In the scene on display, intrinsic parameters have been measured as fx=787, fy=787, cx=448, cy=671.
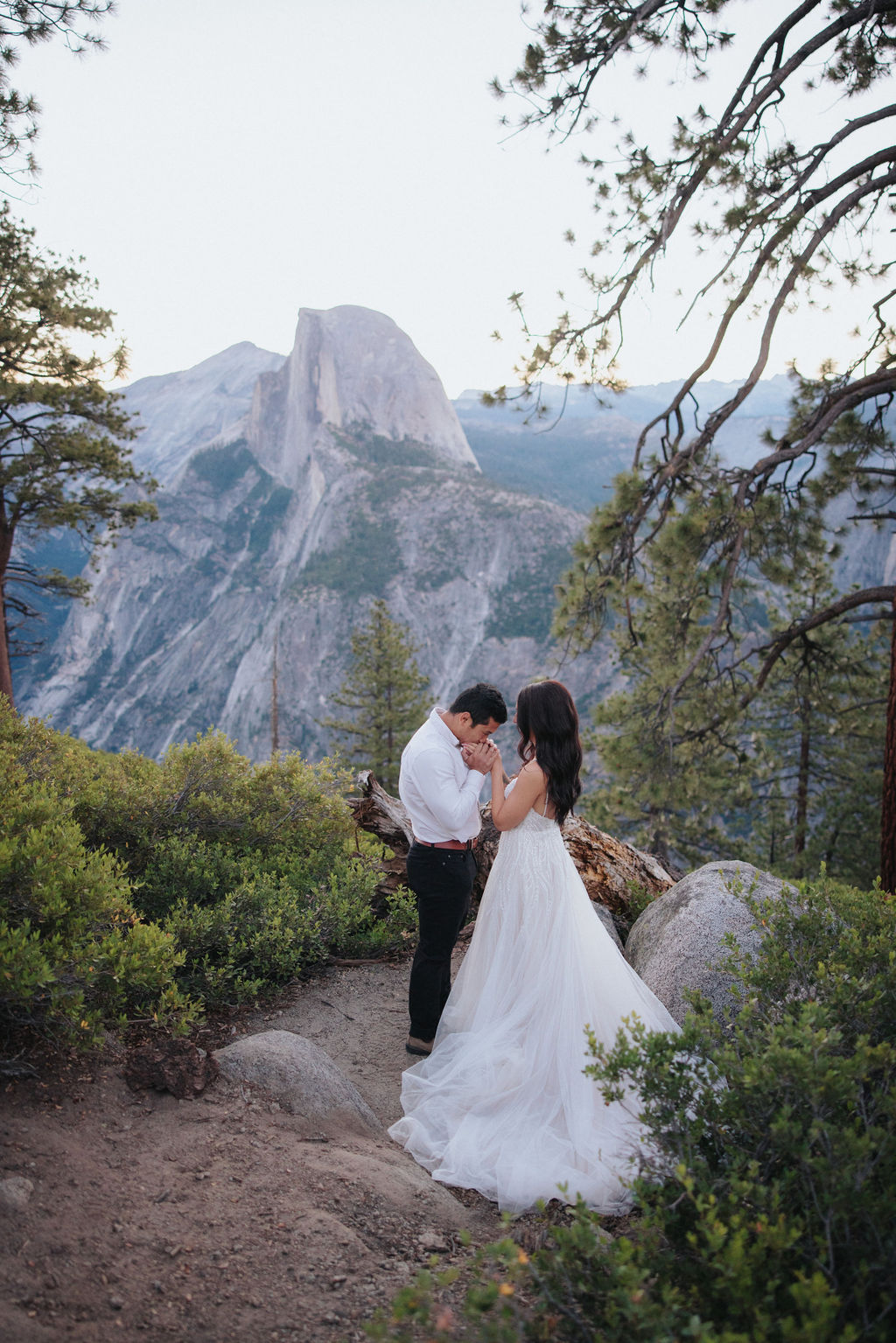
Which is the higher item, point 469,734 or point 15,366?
point 15,366

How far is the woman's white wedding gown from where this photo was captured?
3.19 m

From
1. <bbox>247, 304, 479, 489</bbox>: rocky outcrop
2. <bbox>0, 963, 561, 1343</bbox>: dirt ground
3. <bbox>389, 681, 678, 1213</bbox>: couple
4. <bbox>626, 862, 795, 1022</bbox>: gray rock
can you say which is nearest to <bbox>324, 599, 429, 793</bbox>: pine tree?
<bbox>626, 862, 795, 1022</bbox>: gray rock

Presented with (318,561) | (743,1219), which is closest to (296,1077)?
(743,1219)

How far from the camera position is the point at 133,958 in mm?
3137

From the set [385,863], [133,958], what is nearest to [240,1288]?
[133,958]

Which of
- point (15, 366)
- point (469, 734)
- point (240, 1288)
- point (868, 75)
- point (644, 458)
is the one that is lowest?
point (240, 1288)

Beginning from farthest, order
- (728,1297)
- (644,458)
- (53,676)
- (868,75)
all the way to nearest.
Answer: (53,676), (644,458), (868,75), (728,1297)

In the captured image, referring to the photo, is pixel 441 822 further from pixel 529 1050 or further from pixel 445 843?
pixel 529 1050

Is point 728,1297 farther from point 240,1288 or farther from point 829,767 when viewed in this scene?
point 829,767

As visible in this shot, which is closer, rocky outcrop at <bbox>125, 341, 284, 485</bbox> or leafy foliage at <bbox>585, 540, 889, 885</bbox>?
leafy foliage at <bbox>585, 540, 889, 885</bbox>

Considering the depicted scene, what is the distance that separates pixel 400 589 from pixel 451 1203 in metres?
90.3

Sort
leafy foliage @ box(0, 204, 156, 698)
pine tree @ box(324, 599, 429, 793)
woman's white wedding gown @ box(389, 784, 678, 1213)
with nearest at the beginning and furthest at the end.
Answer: woman's white wedding gown @ box(389, 784, 678, 1213) → leafy foliage @ box(0, 204, 156, 698) → pine tree @ box(324, 599, 429, 793)

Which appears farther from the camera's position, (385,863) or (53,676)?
(53,676)

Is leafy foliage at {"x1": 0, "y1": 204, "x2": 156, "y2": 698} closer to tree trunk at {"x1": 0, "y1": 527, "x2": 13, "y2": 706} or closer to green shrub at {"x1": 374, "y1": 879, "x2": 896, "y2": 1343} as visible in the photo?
tree trunk at {"x1": 0, "y1": 527, "x2": 13, "y2": 706}
